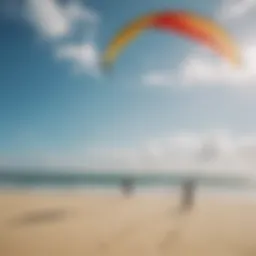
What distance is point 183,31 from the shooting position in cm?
196

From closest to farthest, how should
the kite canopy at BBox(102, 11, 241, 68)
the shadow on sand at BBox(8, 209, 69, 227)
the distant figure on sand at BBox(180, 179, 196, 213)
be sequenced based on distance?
the kite canopy at BBox(102, 11, 241, 68) < the distant figure on sand at BBox(180, 179, 196, 213) < the shadow on sand at BBox(8, 209, 69, 227)

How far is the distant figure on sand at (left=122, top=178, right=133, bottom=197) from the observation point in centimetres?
218

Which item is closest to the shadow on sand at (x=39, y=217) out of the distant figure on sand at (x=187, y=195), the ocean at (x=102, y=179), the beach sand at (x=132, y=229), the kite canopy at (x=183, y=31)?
the beach sand at (x=132, y=229)

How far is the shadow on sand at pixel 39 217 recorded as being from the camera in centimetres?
217

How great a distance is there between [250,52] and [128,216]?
3.31 feet

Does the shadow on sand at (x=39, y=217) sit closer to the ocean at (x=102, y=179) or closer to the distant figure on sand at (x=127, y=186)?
the ocean at (x=102, y=179)

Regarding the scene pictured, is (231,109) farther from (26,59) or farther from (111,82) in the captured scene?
(26,59)

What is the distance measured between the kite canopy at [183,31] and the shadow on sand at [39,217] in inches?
31.9

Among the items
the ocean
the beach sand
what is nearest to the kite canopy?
the ocean

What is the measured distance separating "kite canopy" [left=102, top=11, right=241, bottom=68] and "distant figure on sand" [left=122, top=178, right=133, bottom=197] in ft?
1.97

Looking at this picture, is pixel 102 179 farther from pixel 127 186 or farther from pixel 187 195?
pixel 187 195

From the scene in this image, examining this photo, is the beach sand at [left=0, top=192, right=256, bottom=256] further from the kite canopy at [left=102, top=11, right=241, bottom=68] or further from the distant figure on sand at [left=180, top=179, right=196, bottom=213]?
the kite canopy at [left=102, top=11, right=241, bottom=68]

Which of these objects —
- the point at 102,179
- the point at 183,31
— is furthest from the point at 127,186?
the point at 183,31

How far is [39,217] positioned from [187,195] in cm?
78
